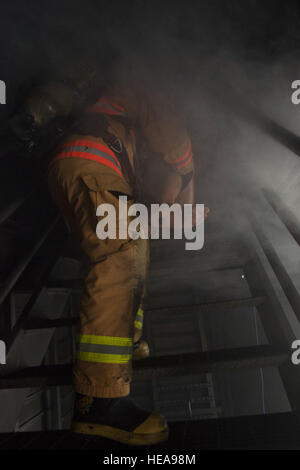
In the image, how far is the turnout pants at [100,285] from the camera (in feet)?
3.74

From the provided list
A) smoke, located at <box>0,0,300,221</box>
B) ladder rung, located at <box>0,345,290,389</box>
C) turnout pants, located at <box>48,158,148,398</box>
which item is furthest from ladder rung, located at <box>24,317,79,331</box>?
smoke, located at <box>0,0,300,221</box>

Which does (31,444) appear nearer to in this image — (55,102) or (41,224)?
(55,102)

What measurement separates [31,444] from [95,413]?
33cm

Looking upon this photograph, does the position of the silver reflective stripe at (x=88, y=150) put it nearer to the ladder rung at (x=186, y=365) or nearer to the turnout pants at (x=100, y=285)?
the turnout pants at (x=100, y=285)

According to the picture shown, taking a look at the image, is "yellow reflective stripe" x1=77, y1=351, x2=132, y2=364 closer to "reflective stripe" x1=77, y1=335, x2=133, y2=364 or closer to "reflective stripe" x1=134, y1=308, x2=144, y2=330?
"reflective stripe" x1=77, y1=335, x2=133, y2=364

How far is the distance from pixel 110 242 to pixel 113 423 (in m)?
0.63

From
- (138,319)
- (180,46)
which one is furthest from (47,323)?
→ (180,46)

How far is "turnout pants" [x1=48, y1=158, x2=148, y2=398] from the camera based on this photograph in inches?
44.8

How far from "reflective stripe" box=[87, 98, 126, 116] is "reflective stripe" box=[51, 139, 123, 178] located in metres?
0.19

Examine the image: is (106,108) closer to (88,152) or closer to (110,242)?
(88,152)

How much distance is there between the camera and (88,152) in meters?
1.37

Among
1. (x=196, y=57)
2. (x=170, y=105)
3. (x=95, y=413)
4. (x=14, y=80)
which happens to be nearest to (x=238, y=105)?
(x=196, y=57)

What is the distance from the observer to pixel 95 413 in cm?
114

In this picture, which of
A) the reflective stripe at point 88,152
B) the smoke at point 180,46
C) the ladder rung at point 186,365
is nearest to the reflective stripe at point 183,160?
the smoke at point 180,46
